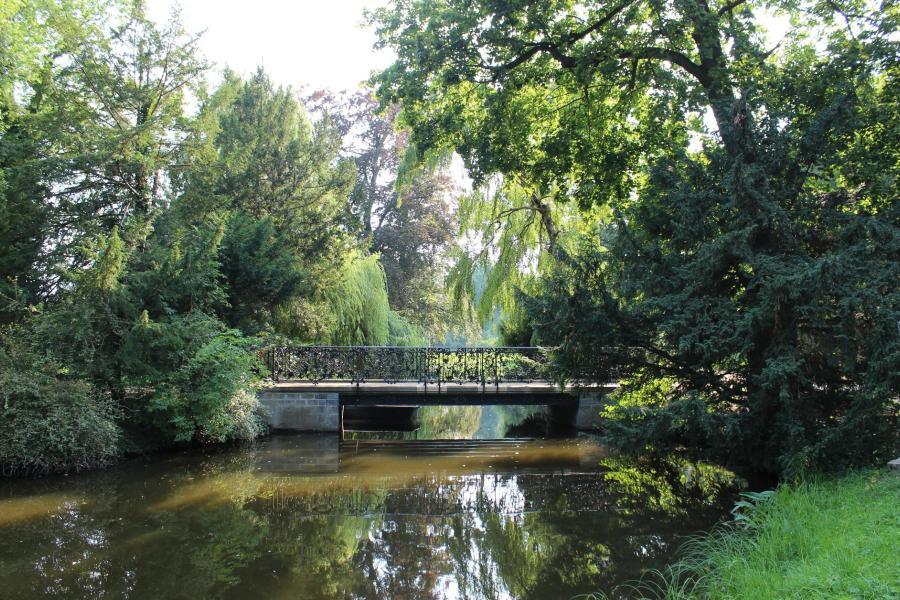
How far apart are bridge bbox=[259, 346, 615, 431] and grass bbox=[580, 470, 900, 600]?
25.6ft

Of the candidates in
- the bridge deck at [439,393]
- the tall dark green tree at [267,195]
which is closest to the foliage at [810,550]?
the bridge deck at [439,393]

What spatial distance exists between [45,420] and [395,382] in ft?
23.4

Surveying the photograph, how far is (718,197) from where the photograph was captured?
325 inches

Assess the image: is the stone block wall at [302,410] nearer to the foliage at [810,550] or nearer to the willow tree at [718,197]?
the willow tree at [718,197]

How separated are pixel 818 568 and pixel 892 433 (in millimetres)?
3825

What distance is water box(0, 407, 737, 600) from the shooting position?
5910 mm

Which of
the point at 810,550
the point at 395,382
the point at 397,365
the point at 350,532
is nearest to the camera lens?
the point at 810,550

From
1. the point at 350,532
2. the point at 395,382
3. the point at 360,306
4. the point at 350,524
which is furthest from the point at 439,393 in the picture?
the point at 350,532

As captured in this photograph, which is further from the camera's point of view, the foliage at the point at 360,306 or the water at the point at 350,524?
the foliage at the point at 360,306

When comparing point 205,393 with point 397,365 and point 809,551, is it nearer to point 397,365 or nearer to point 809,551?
point 397,365

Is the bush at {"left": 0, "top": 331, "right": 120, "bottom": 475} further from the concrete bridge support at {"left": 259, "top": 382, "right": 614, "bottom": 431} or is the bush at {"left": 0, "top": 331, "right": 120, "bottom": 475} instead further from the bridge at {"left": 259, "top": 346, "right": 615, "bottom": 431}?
the bridge at {"left": 259, "top": 346, "right": 615, "bottom": 431}

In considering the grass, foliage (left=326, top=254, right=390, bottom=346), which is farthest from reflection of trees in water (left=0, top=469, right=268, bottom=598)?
foliage (left=326, top=254, right=390, bottom=346)

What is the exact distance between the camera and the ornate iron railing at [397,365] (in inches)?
588

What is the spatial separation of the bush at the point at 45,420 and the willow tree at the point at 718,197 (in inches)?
272
